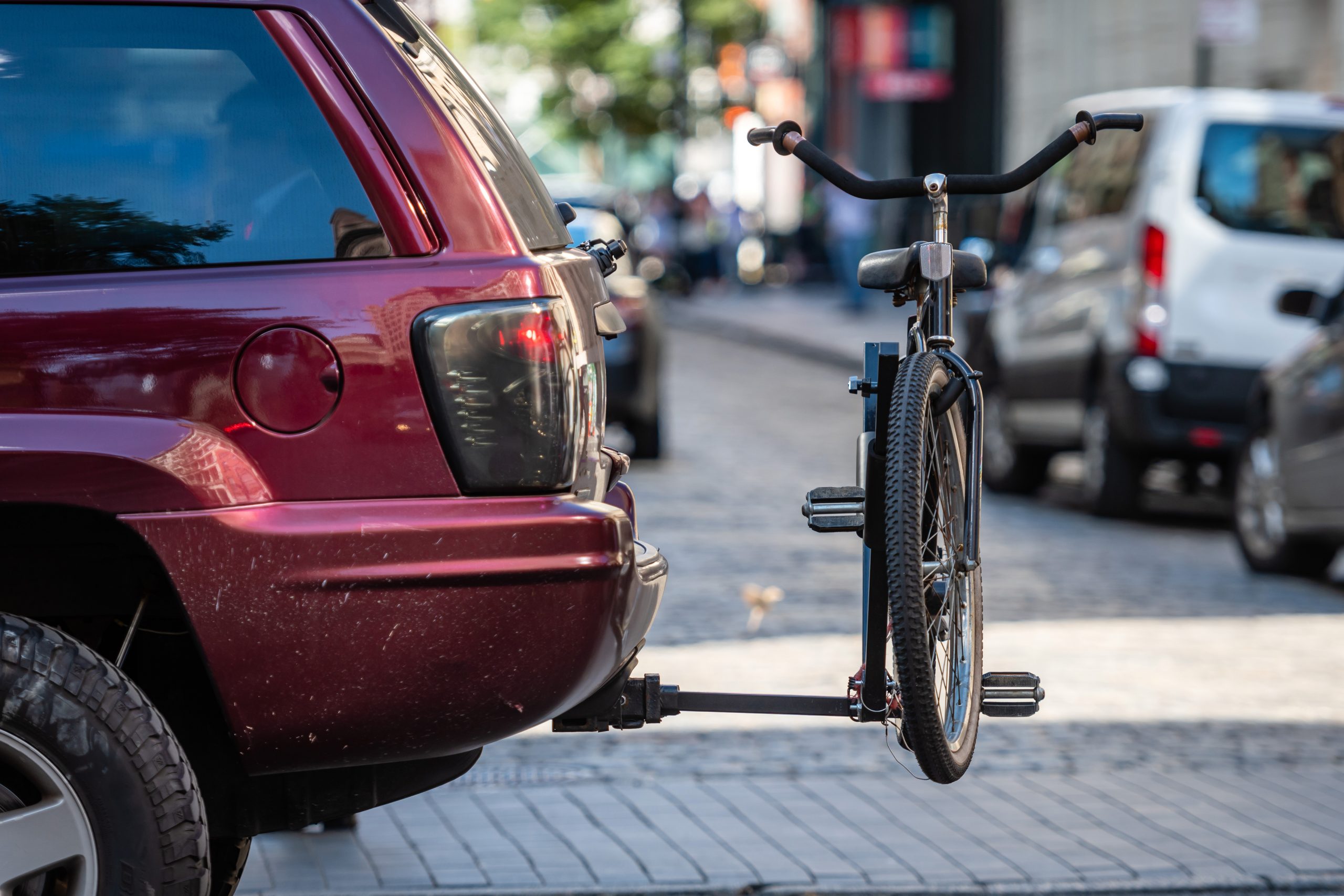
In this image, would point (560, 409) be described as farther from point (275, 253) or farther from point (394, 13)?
point (394, 13)

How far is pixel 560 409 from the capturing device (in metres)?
3.25

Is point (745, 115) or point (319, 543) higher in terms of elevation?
point (745, 115)

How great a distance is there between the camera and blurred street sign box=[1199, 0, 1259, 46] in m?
14.5

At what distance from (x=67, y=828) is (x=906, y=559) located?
4.81 ft

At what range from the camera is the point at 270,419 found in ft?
10.3

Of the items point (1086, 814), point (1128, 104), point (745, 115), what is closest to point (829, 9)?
point (745, 115)

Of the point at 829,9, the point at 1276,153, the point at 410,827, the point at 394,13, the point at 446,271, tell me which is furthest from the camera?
the point at 829,9

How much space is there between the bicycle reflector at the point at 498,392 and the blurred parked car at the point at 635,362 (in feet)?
30.8

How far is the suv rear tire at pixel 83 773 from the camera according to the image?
2975mm

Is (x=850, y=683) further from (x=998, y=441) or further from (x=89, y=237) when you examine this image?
(x=998, y=441)

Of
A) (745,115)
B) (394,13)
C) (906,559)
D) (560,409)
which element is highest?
(745,115)

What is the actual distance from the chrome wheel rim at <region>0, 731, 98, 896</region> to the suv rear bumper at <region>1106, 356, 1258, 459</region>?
8.10 metres

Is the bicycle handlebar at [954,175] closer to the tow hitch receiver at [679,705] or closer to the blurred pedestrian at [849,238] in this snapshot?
the tow hitch receiver at [679,705]

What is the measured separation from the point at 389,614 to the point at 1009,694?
55.0 inches
